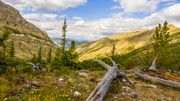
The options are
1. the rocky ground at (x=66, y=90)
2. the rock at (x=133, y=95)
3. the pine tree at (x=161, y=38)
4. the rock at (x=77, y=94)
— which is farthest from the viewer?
the pine tree at (x=161, y=38)

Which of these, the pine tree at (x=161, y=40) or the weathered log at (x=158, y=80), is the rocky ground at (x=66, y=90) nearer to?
the weathered log at (x=158, y=80)

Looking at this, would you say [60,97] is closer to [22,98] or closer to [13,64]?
[22,98]

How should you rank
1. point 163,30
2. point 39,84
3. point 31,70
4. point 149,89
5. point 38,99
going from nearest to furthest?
point 38,99 → point 39,84 → point 149,89 → point 31,70 → point 163,30

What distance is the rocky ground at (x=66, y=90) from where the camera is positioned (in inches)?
414

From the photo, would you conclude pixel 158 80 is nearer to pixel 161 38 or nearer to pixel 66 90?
pixel 66 90

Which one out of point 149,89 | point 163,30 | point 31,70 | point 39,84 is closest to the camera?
point 39,84

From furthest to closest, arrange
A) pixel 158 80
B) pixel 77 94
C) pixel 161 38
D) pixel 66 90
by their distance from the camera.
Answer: pixel 161 38 → pixel 158 80 → pixel 66 90 → pixel 77 94

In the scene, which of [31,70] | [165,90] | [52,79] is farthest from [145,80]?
[31,70]

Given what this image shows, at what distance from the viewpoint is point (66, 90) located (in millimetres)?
11922

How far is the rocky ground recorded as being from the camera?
34.5 feet

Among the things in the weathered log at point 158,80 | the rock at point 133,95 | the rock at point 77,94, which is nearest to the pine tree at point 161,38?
the weathered log at point 158,80

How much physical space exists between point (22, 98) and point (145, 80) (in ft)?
27.2

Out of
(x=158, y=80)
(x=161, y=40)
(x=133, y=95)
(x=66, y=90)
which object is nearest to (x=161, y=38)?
(x=161, y=40)

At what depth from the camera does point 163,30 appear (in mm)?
76500
